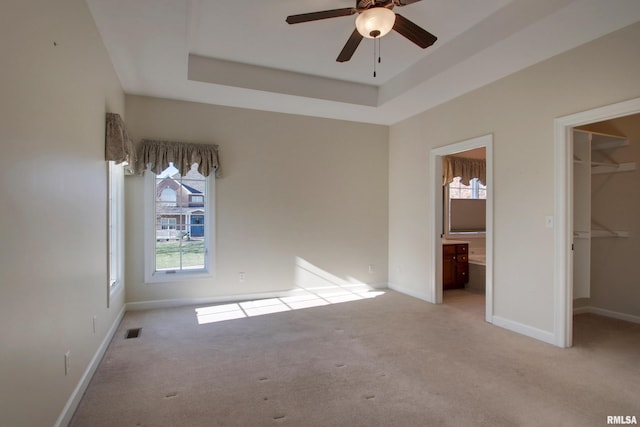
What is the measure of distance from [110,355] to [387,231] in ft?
13.7

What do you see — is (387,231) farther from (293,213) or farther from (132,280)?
(132,280)

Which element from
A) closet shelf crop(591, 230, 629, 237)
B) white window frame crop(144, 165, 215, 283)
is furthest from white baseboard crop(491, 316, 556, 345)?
white window frame crop(144, 165, 215, 283)

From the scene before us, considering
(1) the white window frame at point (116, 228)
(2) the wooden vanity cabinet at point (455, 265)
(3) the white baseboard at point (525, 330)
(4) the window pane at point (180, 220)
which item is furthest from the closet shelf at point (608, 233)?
(1) the white window frame at point (116, 228)

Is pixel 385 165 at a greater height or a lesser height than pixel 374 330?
greater

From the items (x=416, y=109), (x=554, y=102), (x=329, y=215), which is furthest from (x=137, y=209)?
(x=554, y=102)

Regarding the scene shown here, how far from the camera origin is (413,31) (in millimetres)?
2600

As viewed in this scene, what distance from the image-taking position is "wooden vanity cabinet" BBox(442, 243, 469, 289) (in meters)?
5.55

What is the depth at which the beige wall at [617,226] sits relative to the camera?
405cm

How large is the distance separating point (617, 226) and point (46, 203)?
5.66 meters

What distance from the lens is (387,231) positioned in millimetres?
5773

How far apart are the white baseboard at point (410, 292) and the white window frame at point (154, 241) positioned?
2.88 metres

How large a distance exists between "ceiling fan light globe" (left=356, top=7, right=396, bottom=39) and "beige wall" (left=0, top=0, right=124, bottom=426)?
191 cm

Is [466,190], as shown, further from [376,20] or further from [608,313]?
[376,20]

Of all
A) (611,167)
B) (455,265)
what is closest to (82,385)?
→ (455,265)
